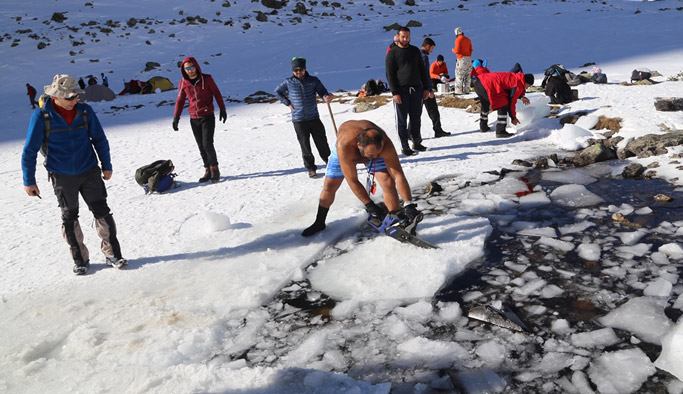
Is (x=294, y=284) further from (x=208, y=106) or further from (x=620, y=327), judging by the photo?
(x=208, y=106)

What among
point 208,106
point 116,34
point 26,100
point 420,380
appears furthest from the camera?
point 116,34

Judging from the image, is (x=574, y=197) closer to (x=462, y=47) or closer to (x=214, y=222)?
(x=214, y=222)

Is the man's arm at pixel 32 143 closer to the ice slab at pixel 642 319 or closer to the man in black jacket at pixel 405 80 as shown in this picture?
the ice slab at pixel 642 319

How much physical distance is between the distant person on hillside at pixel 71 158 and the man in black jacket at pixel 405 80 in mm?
4023

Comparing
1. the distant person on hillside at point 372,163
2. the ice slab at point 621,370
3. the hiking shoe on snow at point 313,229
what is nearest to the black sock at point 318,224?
the hiking shoe on snow at point 313,229

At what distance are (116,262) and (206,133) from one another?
8.88ft

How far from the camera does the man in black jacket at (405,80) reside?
6.71 meters

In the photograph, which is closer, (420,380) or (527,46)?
(420,380)

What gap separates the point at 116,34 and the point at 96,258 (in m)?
31.4

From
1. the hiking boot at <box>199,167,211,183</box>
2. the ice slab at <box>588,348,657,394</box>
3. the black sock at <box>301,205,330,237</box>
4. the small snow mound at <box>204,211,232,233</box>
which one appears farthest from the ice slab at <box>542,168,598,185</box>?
the hiking boot at <box>199,167,211,183</box>

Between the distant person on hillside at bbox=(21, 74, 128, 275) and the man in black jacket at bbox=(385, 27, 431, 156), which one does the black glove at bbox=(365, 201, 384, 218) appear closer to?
the distant person on hillside at bbox=(21, 74, 128, 275)

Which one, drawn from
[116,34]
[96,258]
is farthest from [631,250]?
[116,34]

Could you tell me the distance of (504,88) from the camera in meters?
7.58

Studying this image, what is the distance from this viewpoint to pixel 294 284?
375 cm
